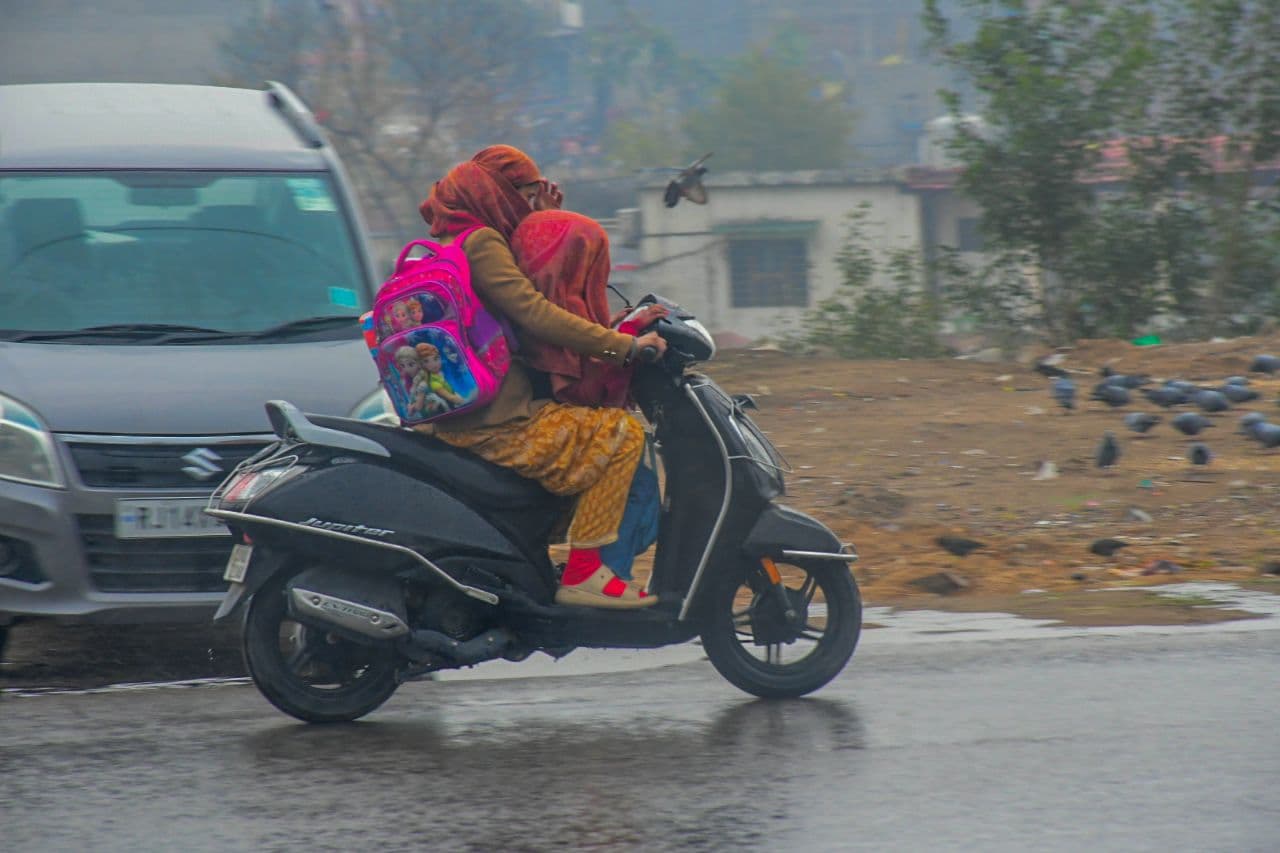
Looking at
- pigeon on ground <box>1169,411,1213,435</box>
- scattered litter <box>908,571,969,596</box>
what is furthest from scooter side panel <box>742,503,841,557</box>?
pigeon on ground <box>1169,411,1213,435</box>

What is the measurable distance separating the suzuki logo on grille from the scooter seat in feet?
2.73

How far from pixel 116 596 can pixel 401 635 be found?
1328mm

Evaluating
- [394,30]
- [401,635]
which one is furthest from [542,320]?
[394,30]

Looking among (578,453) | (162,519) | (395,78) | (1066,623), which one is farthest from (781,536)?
(395,78)

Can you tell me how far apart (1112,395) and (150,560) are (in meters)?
7.05

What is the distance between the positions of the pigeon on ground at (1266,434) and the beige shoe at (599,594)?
5591 millimetres

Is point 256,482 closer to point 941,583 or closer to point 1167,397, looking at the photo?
point 941,583

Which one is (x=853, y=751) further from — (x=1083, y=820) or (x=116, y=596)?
(x=116, y=596)

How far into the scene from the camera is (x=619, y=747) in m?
5.03

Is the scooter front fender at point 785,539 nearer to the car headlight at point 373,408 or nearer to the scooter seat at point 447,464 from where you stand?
the scooter seat at point 447,464

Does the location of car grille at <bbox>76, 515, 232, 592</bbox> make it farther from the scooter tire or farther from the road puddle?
the road puddle

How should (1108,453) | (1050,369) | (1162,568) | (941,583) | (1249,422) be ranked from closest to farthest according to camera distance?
1. (941,583)
2. (1162,568)
3. (1108,453)
4. (1249,422)
5. (1050,369)

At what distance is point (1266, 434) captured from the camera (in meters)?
9.94

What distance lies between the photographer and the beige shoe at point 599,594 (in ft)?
17.9
